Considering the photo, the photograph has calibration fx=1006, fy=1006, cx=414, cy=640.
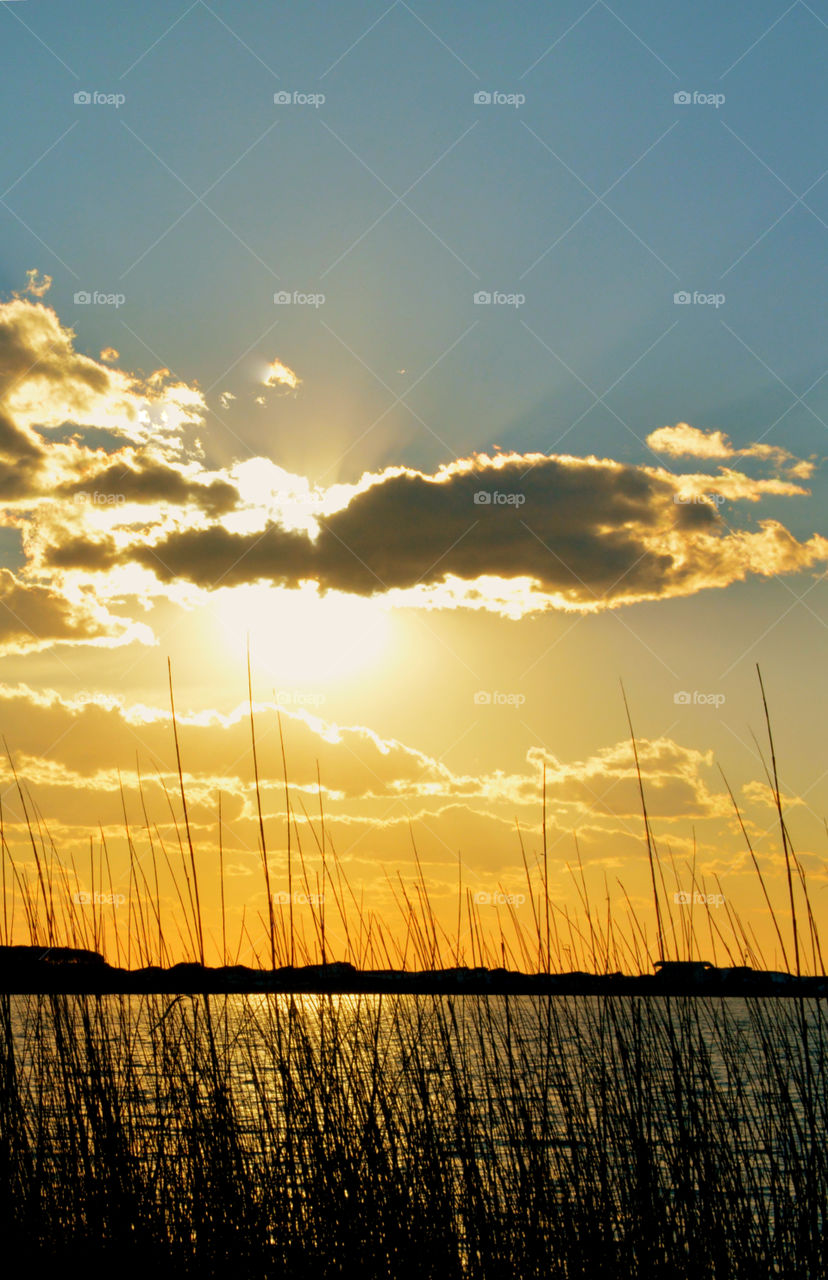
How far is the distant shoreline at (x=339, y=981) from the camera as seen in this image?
14.6 feet

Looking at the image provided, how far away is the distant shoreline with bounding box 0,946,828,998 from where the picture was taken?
4449 millimetres

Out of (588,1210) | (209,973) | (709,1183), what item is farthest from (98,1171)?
(709,1183)

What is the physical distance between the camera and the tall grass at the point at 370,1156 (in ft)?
12.9

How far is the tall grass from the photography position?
155 inches

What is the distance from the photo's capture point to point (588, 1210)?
4.00 metres

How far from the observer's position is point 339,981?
4.71 meters

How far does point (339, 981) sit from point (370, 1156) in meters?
0.83

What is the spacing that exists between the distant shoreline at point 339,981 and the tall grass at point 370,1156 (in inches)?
3.5

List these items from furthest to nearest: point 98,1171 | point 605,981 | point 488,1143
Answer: point 605,981, point 488,1143, point 98,1171

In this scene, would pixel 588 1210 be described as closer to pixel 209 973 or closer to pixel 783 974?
pixel 783 974

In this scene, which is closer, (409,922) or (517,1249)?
(517,1249)

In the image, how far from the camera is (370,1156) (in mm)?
4066

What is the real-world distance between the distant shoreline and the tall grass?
88 mm

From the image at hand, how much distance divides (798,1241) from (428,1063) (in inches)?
69.9
